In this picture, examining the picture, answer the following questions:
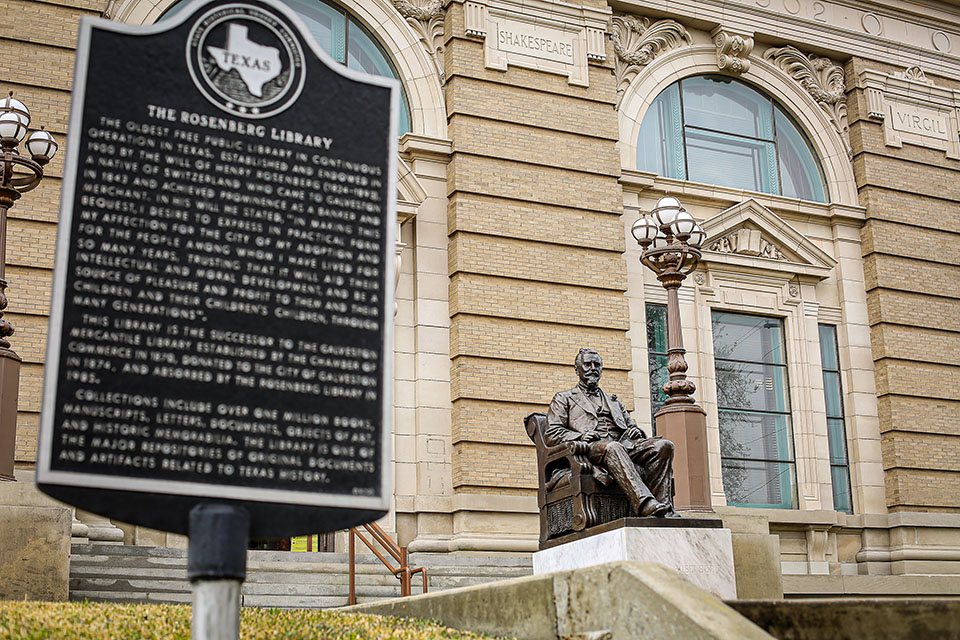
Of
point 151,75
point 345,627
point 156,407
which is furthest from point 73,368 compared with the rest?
point 345,627

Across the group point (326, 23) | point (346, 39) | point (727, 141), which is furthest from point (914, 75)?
point (326, 23)

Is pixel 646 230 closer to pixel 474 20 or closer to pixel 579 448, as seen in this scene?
pixel 579 448

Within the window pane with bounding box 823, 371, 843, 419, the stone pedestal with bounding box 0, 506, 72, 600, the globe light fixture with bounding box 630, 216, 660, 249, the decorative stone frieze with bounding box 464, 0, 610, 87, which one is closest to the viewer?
the stone pedestal with bounding box 0, 506, 72, 600

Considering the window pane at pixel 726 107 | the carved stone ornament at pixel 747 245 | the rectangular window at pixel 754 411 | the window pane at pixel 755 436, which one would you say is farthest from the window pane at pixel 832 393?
the window pane at pixel 726 107

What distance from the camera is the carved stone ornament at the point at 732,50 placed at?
784 inches

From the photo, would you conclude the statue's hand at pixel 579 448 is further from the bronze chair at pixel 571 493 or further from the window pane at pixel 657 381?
the window pane at pixel 657 381

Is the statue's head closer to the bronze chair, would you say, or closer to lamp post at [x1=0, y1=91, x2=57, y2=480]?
the bronze chair

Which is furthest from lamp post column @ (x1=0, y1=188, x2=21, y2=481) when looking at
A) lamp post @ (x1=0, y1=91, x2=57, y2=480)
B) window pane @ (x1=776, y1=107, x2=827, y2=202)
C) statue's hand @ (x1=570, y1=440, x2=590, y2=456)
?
window pane @ (x1=776, y1=107, x2=827, y2=202)

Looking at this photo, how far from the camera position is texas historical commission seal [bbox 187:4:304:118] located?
519 cm

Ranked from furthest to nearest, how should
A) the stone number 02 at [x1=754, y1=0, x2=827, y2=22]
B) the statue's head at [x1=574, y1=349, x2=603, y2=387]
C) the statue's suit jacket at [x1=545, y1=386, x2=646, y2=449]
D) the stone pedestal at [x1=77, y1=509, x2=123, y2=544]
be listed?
the stone number 02 at [x1=754, y1=0, x2=827, y2=22] < the stone pedestal at [x1=77, y1=509, x2=123, y2=544] < the statue's head at [x1=574, y1=349, x2=603, y2=387] < the statue's suit jacket at [x1=545, y1=386, x2=646, y2=449]

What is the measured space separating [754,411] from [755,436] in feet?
1.41

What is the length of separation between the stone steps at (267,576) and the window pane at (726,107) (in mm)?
9508

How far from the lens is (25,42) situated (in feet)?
48.9

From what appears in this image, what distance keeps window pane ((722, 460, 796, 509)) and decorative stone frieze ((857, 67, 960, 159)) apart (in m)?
6.74
